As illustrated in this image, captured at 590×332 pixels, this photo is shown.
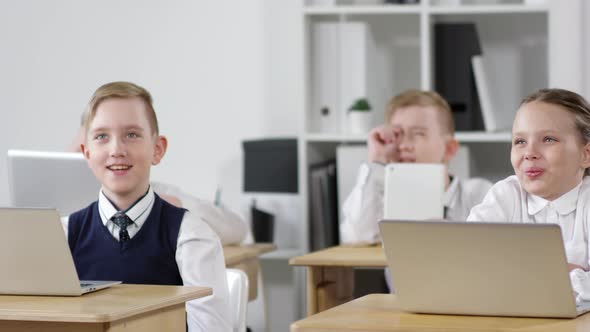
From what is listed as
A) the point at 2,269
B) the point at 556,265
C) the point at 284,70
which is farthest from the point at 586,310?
the point at 284,70

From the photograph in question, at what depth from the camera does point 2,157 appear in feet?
14.3

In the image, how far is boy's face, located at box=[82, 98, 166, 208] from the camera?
2346mm

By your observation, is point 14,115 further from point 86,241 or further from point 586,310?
point 586,310

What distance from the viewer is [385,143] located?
3.73 m

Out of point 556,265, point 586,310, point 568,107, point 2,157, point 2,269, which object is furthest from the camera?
point 2,157

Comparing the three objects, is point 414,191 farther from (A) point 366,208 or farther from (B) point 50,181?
(B) point 50,181

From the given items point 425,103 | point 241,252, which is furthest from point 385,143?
point 241,252

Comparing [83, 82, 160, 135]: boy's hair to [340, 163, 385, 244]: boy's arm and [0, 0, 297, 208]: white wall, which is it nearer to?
[340, 163, 385, 244]: boy's arm

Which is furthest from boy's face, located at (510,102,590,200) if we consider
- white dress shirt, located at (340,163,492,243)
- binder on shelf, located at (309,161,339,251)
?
binder on shelf, located at (309,161,339,251)

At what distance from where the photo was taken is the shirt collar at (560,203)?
2.16 m

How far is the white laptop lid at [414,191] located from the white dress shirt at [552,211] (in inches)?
38.4

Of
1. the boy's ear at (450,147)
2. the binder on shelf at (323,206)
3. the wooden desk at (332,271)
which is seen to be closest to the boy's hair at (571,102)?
the wooden desk at (332,271)

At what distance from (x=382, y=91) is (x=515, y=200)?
2.32 m

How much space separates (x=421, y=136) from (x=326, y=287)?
781 mm
